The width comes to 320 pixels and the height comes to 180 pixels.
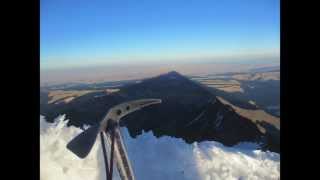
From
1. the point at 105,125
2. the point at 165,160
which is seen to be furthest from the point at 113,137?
the point at 165,160

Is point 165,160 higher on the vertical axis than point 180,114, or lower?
lower

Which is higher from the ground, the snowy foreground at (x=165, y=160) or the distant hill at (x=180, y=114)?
the distant hill at (x=180, y=114)

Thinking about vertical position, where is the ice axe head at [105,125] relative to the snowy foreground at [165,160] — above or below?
above

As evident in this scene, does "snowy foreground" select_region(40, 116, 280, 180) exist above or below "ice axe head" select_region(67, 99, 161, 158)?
below

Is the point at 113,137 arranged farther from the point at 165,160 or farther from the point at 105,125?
the point at 165,160

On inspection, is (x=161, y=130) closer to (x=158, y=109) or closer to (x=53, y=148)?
(x=158, y=109)
